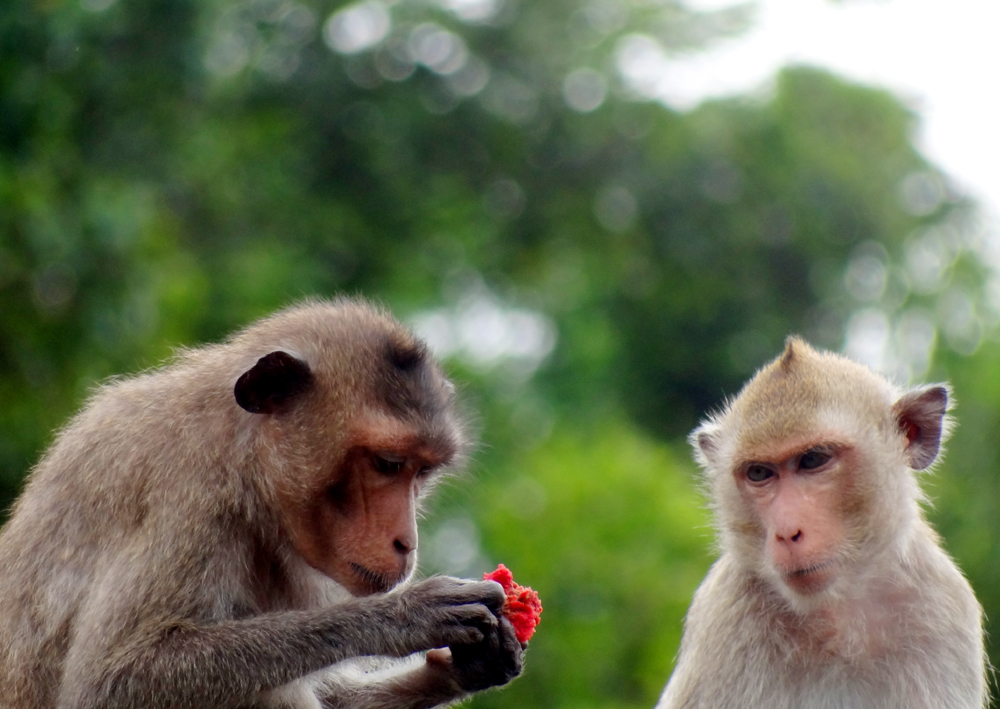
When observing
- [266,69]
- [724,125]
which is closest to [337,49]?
[266,69]

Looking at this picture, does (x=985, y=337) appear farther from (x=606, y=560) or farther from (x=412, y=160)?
(x=412, y=160)

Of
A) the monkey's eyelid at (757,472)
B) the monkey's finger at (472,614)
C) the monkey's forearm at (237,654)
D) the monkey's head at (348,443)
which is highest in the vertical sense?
the monkey's eyelid at (757,472)

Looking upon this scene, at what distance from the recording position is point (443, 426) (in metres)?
4.28

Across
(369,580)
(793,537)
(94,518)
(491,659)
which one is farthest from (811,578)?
(94,518)

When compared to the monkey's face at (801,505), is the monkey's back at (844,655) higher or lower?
lower

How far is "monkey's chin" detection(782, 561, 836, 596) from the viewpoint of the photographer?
4.16 m

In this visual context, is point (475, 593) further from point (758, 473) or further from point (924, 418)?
point (924, 418)

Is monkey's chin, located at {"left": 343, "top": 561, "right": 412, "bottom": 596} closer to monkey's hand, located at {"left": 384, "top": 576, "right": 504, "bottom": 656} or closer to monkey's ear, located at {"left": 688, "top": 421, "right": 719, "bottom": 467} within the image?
monkey's hand, located at {"left": 384, "top": 576, "right": 504, "bottom": 656}

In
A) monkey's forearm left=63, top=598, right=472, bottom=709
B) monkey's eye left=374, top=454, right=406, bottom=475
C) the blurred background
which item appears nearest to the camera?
monkey's forearm left=63, top=598, right=472, bottom=709

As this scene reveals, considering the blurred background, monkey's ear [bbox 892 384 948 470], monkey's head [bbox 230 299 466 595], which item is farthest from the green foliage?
monkey's head [bbox 230 299 466 595]

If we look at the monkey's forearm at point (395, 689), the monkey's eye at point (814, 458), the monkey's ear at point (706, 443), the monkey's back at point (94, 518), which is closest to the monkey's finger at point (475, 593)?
the monkey's forearm at point (395, 689)

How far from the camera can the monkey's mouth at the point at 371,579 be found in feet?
13.0

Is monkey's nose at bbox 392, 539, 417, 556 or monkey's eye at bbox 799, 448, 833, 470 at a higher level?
monkey's eye at bbox 799, 448, 833, 470

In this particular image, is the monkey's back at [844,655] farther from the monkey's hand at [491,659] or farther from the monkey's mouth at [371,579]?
the monkey's mouth at [371,579]
